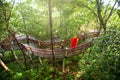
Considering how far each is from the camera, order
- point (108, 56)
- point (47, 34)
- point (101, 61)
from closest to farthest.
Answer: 1. point (108, 56)
2. point (101, 61)
3. point (47, 34)

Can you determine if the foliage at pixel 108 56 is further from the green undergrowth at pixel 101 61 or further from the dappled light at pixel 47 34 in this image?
the dappled light at pixel 47 34

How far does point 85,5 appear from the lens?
1772 centimetres

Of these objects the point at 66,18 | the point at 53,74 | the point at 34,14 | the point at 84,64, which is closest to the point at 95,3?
the point at 66,18

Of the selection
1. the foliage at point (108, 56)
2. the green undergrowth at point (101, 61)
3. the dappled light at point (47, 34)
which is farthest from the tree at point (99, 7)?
the foliage at point (108, 56)

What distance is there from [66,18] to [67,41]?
2.78 m

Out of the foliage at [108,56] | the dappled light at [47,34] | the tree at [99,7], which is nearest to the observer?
the foliage at [108,56]

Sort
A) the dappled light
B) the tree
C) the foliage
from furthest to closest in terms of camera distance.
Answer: the tree
the dappled light
the foliage

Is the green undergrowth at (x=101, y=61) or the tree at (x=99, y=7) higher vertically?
the tree at (x=99, y=7)

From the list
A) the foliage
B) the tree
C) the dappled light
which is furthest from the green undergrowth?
the tree

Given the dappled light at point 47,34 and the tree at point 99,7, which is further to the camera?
the tree at point 99,7

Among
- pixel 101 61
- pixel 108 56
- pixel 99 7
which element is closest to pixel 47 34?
pixel 99 7

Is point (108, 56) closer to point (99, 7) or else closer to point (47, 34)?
point (99, 7)

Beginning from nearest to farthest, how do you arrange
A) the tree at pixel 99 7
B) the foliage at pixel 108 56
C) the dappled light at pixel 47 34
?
the foliage at pixel 108 56
the dappled light at pixel 47 34
the tree at pixel 99 7

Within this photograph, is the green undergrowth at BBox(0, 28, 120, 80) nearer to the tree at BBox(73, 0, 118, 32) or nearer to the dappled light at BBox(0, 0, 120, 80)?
the dappled light at BBox(0, 0, 120, 80)
